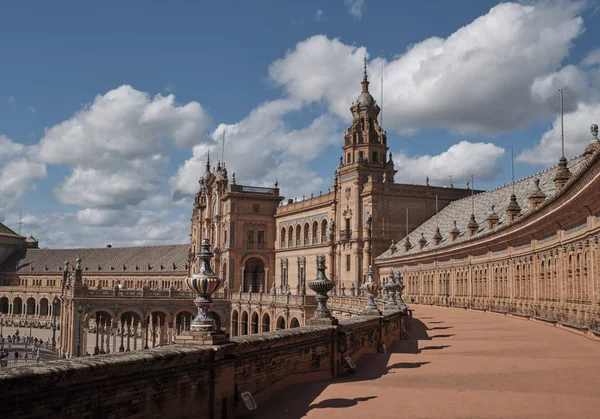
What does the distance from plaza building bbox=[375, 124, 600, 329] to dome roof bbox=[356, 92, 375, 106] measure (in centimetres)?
1621

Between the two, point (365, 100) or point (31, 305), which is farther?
point (31, 305)

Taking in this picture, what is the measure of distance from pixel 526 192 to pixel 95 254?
104 meters

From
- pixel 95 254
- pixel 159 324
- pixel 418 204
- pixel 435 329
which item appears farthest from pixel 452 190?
pixel 95 254

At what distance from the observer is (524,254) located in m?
34.3

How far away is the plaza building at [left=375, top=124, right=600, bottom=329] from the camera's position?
77.8 feet

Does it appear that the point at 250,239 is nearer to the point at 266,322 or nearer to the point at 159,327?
the point at 159,327

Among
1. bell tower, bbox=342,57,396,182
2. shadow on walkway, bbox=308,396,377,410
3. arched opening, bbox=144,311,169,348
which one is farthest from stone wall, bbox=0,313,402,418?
arched opening, bbox=144,311,169,348

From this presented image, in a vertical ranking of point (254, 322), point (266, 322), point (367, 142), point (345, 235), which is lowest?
point (254, 322)

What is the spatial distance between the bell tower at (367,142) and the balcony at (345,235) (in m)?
6.60

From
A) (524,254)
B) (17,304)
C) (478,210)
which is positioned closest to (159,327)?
(478,210)

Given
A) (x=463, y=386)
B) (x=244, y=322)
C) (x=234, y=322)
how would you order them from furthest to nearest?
(x=234, y=322), (x=244, y=322), (x=463, y=386)

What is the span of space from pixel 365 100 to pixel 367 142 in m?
5.60

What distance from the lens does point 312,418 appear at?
34.2 feet

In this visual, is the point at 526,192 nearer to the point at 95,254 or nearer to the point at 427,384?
the point at 427,384
